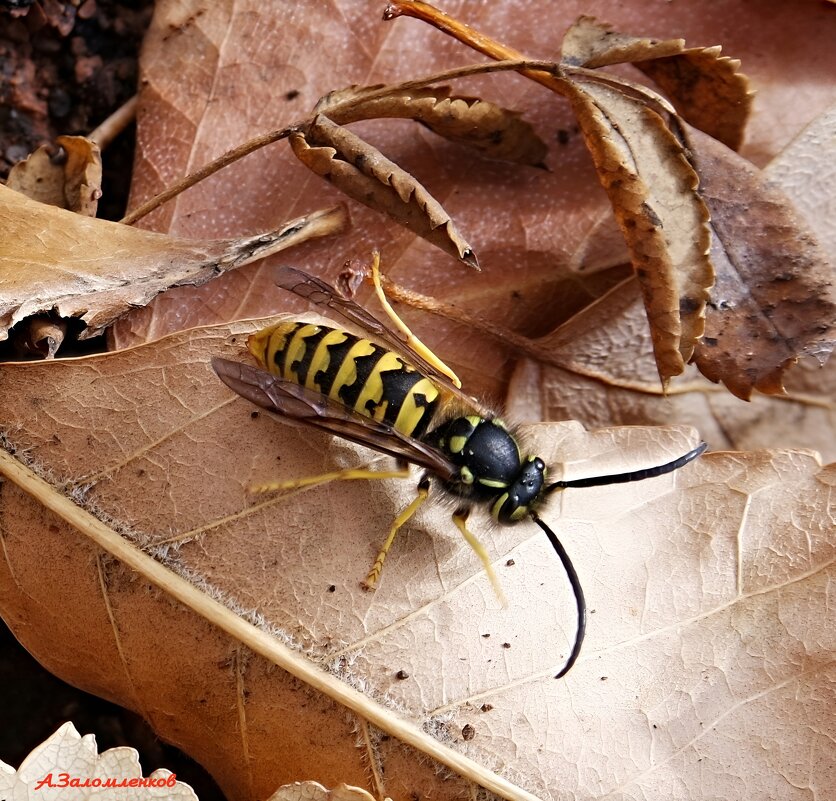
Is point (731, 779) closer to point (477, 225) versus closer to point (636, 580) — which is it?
point (636, 580)

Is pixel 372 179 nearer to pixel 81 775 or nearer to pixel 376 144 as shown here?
pixel 376 144

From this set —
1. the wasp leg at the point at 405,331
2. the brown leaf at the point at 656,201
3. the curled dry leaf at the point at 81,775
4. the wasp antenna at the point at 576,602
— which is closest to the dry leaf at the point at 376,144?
the wasp leg at the point at 405,331

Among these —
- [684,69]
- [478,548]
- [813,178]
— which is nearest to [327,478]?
[478,548]

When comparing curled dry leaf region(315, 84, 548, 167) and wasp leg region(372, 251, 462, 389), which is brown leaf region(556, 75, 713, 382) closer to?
curled dry leaf region(315, 84, 548, 167)

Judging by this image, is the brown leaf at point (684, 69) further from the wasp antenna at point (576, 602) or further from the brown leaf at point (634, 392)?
the wasp antenna at point (576, 602)

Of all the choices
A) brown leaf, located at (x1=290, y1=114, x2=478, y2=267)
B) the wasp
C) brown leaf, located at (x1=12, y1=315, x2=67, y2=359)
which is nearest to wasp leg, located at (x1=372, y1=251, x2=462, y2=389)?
the wasp
